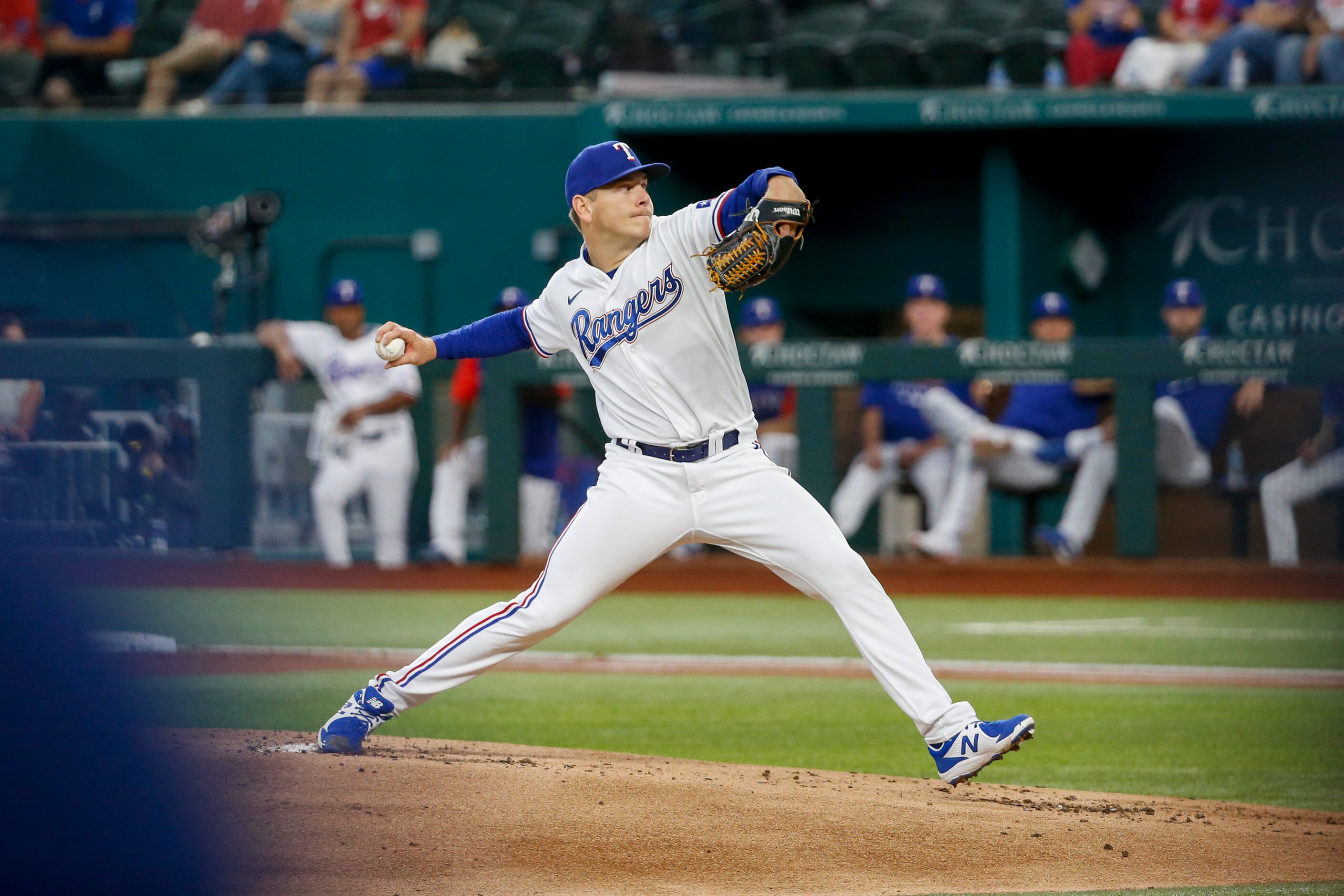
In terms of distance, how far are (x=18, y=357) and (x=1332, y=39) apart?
8.84 meters

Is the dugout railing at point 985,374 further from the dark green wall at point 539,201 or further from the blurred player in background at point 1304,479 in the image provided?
the dark green wall at point 539,201

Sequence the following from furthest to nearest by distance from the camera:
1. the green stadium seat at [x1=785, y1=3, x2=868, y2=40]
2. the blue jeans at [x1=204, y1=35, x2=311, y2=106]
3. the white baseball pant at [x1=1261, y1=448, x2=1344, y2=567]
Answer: the blue jeans at [x1=204, y1=35, x2=311, y2=106]
the green stadium seat at [x1=785, y1=3, x2=868, y2=40]
the white baseball pant at [x1=1261, y1=448, x2=1344, y2=567]

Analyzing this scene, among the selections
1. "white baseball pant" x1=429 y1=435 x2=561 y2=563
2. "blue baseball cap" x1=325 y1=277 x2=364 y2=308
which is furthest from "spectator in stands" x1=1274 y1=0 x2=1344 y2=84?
"blue baseball cap" x1=325 y1=277 x2=364 y2=308

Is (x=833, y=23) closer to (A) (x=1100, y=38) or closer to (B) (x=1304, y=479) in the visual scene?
(A) (x=1100, y=38)

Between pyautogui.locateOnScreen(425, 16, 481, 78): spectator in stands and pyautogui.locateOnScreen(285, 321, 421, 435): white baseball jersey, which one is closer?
pyautogui.locateOnScreen(285, 321, 421, 435): white baseball jersey

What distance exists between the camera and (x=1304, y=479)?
10.3 m

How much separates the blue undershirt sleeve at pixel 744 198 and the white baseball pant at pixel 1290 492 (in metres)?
7.10

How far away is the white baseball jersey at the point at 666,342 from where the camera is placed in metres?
4.52

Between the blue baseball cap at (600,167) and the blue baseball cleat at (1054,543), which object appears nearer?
the blue baseball cap at (600,167)

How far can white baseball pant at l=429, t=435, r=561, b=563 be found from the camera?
37.9 ft

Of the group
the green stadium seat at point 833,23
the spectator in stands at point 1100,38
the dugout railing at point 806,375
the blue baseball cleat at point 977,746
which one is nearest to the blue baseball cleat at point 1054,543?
the dugout railing at point 806,375

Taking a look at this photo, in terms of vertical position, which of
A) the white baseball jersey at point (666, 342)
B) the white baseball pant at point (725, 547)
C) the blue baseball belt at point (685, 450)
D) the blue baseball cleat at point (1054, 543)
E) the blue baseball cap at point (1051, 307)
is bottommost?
the blue baseball cleat at point (1054, 543)

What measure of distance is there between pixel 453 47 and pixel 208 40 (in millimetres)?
2106

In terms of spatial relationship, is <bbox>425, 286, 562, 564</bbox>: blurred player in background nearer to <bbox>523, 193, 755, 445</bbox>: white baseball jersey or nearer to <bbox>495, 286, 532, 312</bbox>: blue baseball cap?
<bbox>495, 286, 532, 312</bbox>: blue baseball cap
